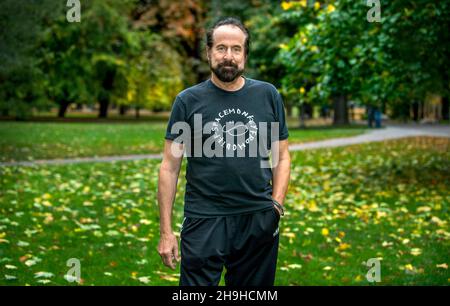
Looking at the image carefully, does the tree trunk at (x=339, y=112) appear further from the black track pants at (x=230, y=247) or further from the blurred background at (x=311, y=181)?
the black track pants at (x=230, y=247)

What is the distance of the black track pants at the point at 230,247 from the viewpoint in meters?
3.59

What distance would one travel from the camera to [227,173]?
3.58 m

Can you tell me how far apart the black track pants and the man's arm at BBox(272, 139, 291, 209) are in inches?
6.2

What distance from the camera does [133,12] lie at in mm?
44812

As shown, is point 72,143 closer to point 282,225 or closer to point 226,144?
point 282,225

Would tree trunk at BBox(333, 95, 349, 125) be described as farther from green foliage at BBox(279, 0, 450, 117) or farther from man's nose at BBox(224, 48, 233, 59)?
man's nose at BBox(224, 48, 233, 59)

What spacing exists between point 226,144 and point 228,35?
62 cm

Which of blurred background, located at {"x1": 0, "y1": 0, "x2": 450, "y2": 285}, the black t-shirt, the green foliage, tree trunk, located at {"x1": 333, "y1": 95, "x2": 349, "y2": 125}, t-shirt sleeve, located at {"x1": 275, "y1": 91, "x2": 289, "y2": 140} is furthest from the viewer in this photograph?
tree trunk, located at {"x1": 333, "y1": 95, "x2": 349, "y2": 125}

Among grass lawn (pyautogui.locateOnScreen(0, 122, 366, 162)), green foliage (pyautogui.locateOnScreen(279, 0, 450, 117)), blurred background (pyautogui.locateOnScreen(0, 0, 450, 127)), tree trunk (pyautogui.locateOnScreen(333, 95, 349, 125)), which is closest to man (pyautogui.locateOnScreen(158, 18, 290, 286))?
blurred background (pyautogui.locateOnScreen(0, 0, 450, 127))

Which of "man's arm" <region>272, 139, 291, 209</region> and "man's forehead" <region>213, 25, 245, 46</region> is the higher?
"man's forehead" <region>213, 25, 245, 46</region>

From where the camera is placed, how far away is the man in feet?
11.7

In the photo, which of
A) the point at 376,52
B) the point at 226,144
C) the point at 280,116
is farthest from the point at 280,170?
the point at 376,52
